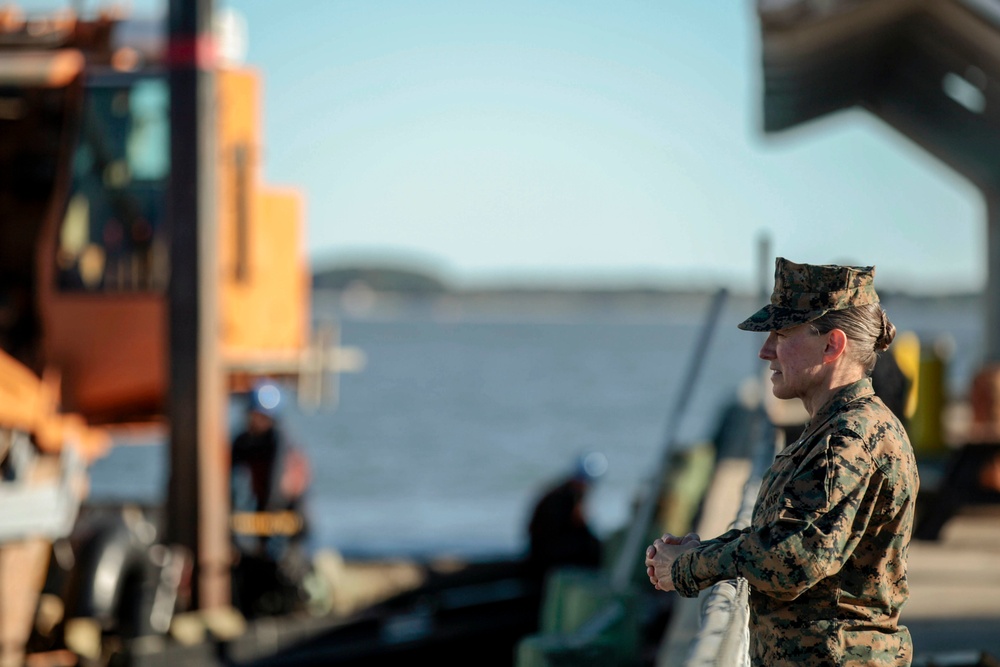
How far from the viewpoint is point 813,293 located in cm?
304

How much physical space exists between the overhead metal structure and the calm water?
2.33m

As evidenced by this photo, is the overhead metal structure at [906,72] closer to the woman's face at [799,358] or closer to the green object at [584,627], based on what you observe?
the green object at [584,627]

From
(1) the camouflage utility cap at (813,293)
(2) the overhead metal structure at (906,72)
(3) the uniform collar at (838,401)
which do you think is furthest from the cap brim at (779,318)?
(2) the overhead metal structure at (906,72)

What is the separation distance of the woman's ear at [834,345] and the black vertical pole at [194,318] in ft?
29.5

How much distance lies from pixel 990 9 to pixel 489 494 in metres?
36.4

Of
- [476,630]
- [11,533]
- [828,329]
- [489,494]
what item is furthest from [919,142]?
[489,494]

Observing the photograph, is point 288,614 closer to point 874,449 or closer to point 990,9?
point 990,9

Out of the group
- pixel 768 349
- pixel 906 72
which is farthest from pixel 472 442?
pixel 768 349

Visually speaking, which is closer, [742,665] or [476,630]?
[742,665]

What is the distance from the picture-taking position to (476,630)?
490 inches

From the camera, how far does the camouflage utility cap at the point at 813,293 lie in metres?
3.03

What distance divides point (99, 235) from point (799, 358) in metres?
11.8

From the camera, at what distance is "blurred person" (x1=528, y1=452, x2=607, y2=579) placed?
43.7 ft

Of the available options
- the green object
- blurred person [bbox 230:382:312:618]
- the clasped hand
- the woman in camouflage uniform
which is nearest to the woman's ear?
the woman in camouflage uniform
